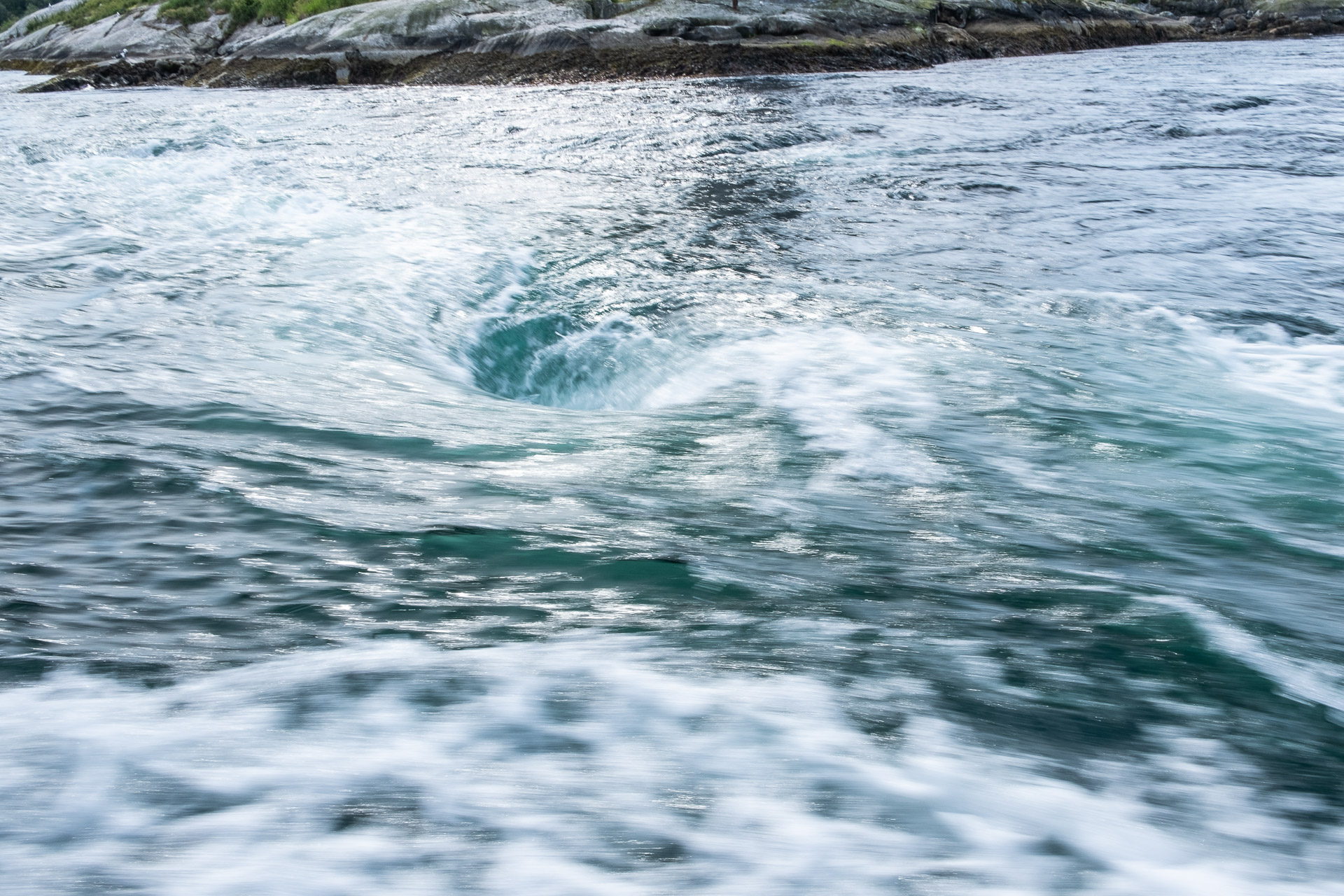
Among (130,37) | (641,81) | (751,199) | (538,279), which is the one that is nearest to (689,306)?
(538,279)

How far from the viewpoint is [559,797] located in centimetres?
175

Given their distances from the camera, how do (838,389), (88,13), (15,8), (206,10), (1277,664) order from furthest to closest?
(15,8) < (88,13) < (206,10) < (838,389) < (1277,664)

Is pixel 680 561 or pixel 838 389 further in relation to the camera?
pixel 838 389

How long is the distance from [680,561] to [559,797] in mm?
1007

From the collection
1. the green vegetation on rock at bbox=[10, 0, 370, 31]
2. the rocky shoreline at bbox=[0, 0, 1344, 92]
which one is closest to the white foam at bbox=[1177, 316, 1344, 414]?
the rocky shoreline at bbox=[0, 0, 1344, 92]

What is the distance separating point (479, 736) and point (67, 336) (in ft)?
14.0

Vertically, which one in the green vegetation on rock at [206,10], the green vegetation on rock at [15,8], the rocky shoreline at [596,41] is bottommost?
the rocky shoreline at [596,41]

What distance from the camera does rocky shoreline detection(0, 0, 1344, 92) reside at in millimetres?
22266

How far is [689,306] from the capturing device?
5473 mm

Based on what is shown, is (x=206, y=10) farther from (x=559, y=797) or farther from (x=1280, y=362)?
(x=559, y=797)

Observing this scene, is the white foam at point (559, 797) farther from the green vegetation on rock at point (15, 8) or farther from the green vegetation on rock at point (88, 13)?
the green vegetation on rock at point (15, 8)

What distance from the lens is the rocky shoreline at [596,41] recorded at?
2227 cm

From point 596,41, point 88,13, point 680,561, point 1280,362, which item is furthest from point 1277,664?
point 88,13

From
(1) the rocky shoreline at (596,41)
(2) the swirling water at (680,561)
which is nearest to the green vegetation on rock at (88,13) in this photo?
(1) the rocky shoreline at (596,41)
